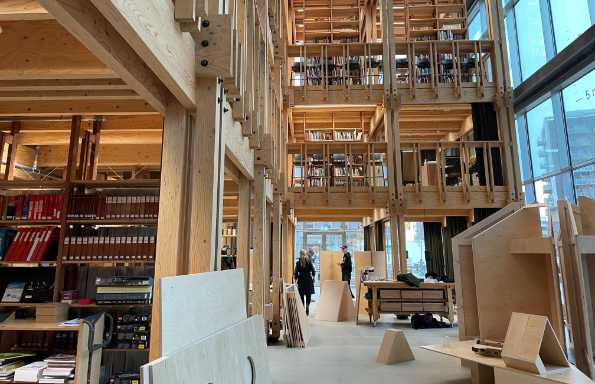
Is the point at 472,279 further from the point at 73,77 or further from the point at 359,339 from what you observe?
the point at 73,77

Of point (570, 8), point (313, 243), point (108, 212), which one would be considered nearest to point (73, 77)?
point (108, 212)

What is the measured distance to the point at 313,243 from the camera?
51.0 feet

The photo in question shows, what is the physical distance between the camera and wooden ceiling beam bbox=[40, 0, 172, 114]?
55.9 inches

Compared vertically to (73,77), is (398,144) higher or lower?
higher

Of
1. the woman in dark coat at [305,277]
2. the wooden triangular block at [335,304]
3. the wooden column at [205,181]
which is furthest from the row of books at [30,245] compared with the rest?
the wooden triangular block at [335,304]

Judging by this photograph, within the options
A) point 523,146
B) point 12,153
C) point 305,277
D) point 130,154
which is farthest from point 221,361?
point 523,146

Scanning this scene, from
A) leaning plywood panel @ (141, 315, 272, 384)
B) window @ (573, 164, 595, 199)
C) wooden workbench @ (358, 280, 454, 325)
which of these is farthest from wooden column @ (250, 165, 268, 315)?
window @ (573, 164, 595, 199)

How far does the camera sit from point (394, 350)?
437 cm

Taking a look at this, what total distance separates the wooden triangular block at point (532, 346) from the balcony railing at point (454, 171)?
20.0ft

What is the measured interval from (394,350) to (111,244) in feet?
11.1

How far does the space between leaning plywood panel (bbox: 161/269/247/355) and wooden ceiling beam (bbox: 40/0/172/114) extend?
1.09m

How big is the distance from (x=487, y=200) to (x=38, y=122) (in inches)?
348

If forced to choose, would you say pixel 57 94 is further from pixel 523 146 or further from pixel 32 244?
pixel 523 146

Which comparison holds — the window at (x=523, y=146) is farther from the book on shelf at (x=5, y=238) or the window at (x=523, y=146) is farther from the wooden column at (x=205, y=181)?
the book on shelf at (x=5, y=238)
